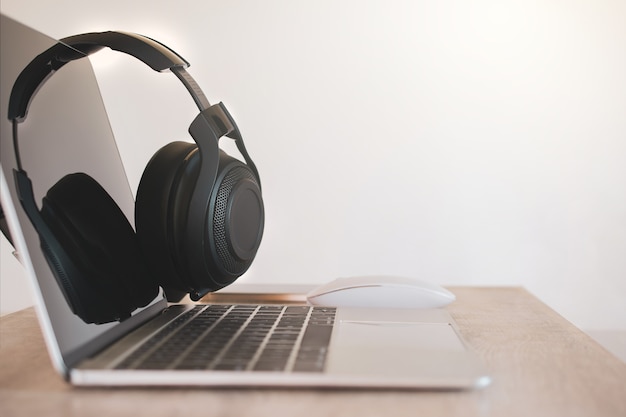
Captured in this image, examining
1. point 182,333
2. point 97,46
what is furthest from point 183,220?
point 97,46

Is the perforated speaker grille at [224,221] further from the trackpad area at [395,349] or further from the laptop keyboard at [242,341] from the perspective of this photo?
the trackpad area at [395,349]

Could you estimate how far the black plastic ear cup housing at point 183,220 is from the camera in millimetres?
653

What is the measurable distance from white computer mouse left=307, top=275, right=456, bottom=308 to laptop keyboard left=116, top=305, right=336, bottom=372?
4cm

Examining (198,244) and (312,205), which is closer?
(198,244)

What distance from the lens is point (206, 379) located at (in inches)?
17.9

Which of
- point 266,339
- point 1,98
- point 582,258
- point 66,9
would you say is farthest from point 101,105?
point 582,258

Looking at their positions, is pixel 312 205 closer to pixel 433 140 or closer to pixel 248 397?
Result: pixel 433 140

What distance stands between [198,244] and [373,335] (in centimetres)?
23

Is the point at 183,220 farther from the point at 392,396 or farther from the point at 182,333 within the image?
the point at 392,396

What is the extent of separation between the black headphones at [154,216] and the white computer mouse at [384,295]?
143mm

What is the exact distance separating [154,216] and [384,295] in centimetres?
33

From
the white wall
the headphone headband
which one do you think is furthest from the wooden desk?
the white wall

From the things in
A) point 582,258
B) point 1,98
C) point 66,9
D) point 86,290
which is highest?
point 66,9

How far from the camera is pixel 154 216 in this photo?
0.66 metres
